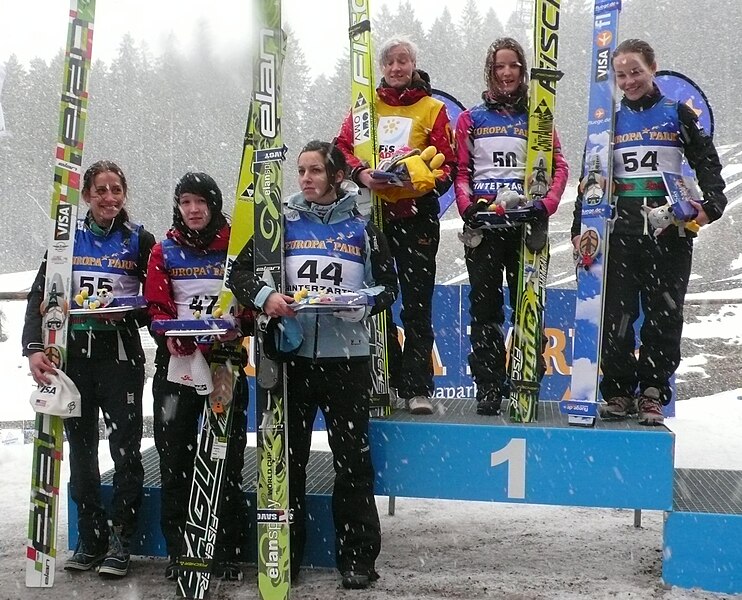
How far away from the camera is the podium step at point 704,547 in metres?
3.35

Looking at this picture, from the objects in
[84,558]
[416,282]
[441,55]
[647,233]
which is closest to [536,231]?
[647,233]

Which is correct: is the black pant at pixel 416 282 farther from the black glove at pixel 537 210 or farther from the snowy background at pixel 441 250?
the snowy background at pixel 441 250

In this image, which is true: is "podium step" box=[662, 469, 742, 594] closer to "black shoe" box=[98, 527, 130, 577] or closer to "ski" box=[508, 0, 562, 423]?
"ski" box=[508, 0, 562, 423]

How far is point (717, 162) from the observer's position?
3.64 metres

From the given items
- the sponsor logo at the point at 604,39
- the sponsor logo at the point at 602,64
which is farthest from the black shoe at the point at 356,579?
the sponsor logo at the point at 604,39

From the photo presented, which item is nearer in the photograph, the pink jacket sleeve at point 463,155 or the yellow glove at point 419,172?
the yellow glove at point 419,172

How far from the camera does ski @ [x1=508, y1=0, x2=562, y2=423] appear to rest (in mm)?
3658

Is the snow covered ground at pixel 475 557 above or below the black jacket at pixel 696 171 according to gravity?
below

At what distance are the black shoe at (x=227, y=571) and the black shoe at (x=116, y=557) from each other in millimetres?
402

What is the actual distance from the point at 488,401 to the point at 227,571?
1428 millimetres

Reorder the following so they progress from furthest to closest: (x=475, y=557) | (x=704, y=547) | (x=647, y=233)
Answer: (x=475, y=557), (x=647, y=233), (x=704, y=547)

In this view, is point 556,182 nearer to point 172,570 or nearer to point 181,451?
point 181,451

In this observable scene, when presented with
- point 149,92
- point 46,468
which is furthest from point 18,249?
point 46,468

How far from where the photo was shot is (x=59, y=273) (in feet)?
11.7
